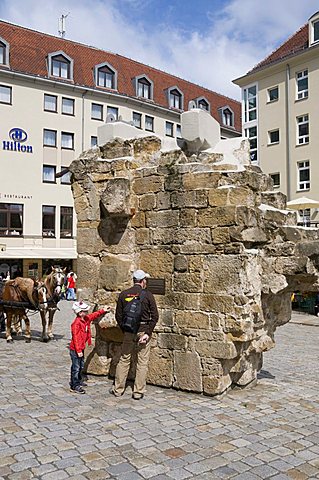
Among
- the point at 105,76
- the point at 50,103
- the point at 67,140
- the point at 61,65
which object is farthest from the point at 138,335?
the point at 105,76

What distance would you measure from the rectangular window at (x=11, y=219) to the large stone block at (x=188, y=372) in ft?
86.9

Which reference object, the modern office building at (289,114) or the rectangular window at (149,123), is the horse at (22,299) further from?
the rectangular window at (149,123)

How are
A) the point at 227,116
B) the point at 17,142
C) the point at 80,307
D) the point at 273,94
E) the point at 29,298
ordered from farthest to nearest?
the point at 227,116 < the point at 17,142 < the point at 273,94 < the point at 29,298 < the point at 80,307

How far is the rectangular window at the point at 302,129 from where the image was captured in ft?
95.2

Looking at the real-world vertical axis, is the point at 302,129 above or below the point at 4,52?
below

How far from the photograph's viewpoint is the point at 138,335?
6.52 meters

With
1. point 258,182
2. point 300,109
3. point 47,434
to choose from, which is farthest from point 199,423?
point 300,109

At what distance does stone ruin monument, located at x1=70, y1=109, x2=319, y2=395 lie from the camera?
6383mm

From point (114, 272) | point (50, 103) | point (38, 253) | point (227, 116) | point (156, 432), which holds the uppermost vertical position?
point (227, 116)

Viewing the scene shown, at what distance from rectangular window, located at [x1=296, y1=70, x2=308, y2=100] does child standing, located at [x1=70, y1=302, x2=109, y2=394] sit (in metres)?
25.5

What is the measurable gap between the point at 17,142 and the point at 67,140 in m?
3.54

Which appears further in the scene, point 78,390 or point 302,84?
point 302,84

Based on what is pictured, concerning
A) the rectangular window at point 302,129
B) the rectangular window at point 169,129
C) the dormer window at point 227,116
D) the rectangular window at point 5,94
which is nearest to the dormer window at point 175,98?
the rectangular window at point 169,129

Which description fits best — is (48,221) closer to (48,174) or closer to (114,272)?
(48,174)
